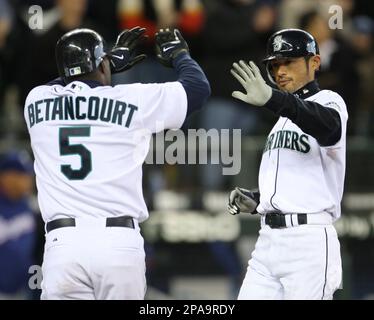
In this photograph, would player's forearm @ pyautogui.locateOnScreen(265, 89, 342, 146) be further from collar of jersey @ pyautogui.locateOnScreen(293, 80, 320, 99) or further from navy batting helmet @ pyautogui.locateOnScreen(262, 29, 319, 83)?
navy batting helmet @ pyautogui.locateOnScreen(262, 29, 319, 83)

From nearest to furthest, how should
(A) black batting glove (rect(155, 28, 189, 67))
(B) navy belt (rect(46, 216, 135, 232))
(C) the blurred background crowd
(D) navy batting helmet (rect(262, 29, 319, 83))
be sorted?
(B) navy belt (rect(46, 216, 135, 232)) < (D) navy batting helmet (rect(262, 29, 319, 83)) < (A) black batting glove (rect(155, 28, 189, 67)) < (C) the blurred background crowd

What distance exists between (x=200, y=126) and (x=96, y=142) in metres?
5.40

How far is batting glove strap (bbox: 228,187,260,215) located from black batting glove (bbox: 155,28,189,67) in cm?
96

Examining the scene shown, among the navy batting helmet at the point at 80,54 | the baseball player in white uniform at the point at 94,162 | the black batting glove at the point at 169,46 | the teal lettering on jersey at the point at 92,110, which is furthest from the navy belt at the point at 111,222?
the black batting glove at the point at 169,46

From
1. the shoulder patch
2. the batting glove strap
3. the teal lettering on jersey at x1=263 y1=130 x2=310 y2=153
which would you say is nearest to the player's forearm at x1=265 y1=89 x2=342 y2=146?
the shoulder patch

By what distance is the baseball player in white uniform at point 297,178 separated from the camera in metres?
6.14

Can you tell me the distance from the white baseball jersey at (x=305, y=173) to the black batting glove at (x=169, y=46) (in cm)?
85

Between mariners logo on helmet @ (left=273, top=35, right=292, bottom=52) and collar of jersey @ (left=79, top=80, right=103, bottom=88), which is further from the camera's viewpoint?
mariners logo on helmet @ (left=273, top=35, right=292, bottom=52)

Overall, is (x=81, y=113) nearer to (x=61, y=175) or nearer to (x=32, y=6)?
(x=61, y=175)

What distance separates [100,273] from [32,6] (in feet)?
22.3

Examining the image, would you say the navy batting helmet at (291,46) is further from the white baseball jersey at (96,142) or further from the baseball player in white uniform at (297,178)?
the white baseball jersey at (96,142)

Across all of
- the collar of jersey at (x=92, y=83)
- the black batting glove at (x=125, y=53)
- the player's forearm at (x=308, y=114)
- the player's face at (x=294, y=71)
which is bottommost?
the player's forearm at (x=308, y=114)

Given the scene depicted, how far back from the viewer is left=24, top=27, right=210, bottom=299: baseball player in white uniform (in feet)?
19.5
